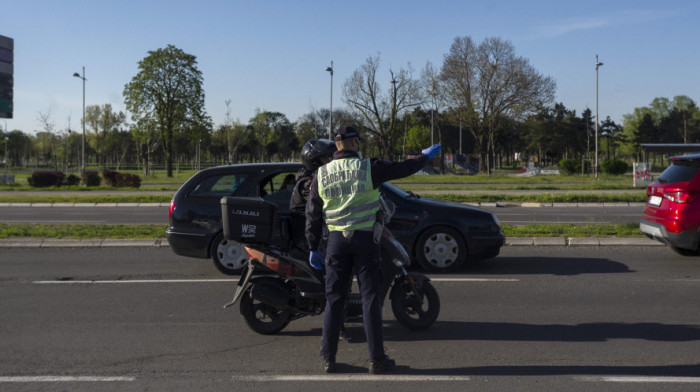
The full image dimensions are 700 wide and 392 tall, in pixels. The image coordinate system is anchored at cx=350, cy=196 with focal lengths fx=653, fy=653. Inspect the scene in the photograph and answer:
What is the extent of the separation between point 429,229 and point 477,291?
1366 millimetres

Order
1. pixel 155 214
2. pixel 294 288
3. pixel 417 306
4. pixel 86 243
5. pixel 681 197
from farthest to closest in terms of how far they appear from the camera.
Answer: pixel 155 214 → pixel 86 243 → pixel 681 197 → pixel 417 306 → pixel 294 288

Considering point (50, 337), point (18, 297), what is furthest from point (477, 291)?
point (18, 297)

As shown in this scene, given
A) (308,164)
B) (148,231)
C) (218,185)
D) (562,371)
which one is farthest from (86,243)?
(562,371)

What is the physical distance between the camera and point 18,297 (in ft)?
25.0

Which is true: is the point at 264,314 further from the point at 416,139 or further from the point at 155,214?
the point at 416,139

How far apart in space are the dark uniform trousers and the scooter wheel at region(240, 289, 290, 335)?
116 cm

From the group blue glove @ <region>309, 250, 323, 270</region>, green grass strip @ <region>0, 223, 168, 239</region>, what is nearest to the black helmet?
blue glove @ <region>309, 250, 323, 270</region>

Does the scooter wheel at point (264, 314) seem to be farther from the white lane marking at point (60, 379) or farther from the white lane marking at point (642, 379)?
the white lane marking at point (642, 379)

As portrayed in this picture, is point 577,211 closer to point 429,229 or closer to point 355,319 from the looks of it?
point 429,229

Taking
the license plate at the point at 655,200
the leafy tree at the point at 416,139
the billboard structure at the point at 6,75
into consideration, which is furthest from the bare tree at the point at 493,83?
the license plate at the point at 655,200

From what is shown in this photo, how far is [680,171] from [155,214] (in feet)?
47.1

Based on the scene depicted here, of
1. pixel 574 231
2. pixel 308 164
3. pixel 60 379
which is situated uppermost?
pixel 308 164

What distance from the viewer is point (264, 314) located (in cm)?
594

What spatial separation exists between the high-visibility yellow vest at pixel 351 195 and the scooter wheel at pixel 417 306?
4.22ft
